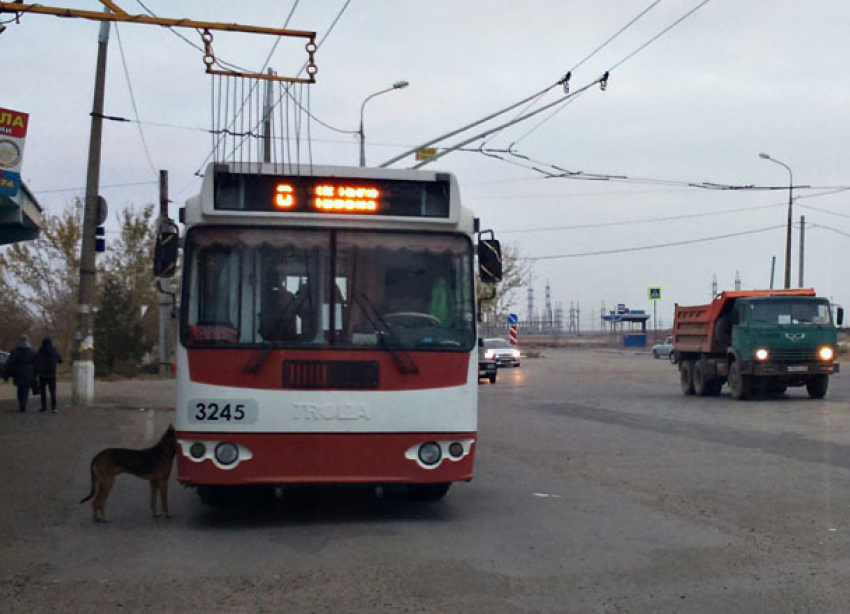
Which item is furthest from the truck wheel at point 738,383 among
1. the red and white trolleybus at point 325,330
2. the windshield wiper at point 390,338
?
the windshield wiper at point 390,338

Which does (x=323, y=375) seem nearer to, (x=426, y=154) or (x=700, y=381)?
(x=426, y=154)

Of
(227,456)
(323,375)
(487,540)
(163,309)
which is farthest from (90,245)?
(487,540)

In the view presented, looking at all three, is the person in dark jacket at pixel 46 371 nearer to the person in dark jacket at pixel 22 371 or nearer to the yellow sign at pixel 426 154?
the person in dark jacket at pixel 22 371

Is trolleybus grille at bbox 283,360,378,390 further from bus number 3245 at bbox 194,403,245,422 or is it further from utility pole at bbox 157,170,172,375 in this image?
utility pole at bbox 157,170,172,375

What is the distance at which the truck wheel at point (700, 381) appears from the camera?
94.0ft

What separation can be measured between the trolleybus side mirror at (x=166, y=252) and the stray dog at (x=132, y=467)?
4.56ft

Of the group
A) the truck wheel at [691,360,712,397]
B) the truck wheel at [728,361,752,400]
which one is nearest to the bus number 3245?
the truck wheel at [728,361,752,400]

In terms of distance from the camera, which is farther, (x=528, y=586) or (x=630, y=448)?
(x=630, y=448)

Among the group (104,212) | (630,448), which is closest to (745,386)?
(630,448)

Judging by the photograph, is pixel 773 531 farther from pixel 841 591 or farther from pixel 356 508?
pixel 356 508

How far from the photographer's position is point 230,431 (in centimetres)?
861

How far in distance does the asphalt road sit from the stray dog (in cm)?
31

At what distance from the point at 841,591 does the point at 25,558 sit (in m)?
5.61

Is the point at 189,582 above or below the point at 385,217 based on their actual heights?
below
